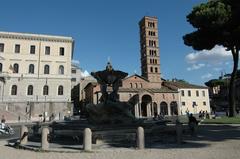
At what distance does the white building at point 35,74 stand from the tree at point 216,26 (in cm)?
2386

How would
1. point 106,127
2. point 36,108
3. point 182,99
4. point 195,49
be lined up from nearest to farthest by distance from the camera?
point 106,127, point 195,49, point 36,108, point 182,99

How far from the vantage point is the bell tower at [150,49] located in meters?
60.1

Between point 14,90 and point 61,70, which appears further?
point 61,70

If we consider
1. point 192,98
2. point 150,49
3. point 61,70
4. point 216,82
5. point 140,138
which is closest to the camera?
point 140,138

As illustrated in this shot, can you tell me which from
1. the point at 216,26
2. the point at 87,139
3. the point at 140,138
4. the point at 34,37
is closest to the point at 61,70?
the point at 34,37

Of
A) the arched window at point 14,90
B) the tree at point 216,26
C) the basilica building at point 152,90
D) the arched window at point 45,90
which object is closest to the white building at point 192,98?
the basilica building at point 152,90

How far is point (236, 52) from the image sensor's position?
28.2 m

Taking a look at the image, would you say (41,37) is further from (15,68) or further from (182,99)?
(182,99)

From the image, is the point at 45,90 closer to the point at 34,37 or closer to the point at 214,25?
the point at 34,37

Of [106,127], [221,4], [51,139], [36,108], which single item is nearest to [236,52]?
[221,4]

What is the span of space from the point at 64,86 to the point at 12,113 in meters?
9.46

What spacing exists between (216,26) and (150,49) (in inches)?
1462

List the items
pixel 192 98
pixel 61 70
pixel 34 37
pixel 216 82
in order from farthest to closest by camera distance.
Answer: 1. pixel 216 82
2. pixel 192 98
3. pixel 61 70
4. pixel 34 37

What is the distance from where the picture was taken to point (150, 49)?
60.8 m
